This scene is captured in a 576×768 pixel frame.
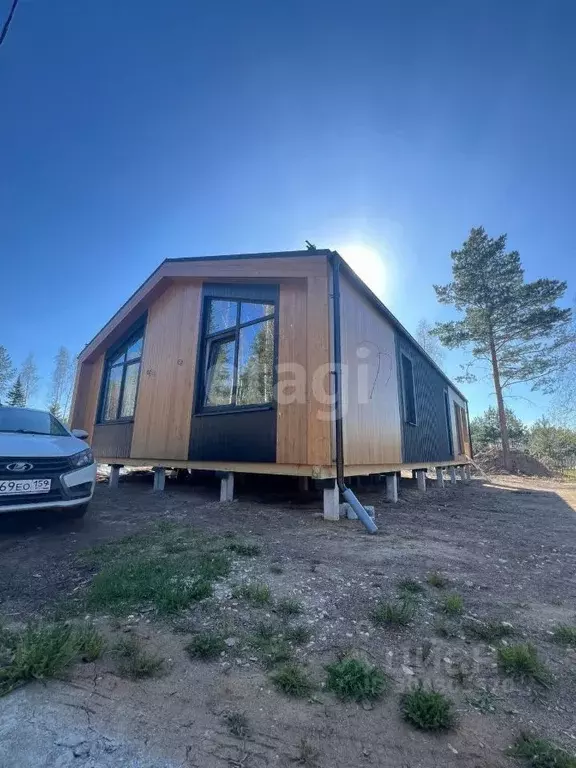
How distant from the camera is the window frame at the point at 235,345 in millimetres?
5507

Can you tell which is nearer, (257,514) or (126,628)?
(126,628)

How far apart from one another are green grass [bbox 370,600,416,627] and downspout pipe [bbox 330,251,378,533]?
196 centimetres

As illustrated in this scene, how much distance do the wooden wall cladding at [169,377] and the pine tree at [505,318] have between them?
16.9 metres

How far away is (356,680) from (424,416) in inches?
383

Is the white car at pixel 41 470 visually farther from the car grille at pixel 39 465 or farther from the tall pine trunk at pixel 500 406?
the tall pine trunk at pixel 500 406

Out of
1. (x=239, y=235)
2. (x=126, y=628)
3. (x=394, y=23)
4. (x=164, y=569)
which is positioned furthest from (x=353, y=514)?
(x=394, y=23)

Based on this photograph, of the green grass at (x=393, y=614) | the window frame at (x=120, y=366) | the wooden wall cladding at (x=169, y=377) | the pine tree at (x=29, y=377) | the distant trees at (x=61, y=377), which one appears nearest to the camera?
the green grass at (x=393, y=614)

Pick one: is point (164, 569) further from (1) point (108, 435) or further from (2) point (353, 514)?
(1) point (108, 435)

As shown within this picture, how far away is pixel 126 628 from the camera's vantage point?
1985mm

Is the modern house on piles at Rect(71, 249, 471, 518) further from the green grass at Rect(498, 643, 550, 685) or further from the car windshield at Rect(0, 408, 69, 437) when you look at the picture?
the green grass at Rect(498, 643, 550, 685)

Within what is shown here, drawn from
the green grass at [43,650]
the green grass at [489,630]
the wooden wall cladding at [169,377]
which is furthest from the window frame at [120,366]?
the green grass at [489,630]

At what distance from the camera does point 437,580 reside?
2.68 metres

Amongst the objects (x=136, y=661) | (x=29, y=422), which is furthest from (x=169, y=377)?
(x=136, y=661)

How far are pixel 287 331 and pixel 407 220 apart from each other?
788cm
